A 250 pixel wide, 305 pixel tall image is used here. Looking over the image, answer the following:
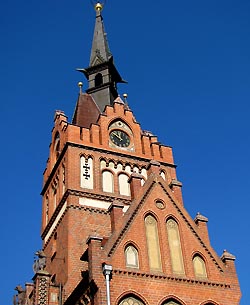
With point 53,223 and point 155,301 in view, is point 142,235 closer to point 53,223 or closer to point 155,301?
point 155,301

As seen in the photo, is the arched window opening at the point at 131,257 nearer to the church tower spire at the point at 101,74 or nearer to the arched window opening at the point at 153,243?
the arched window opening at the point at 153,243

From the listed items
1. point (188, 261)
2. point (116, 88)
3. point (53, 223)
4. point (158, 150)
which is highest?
point (116, 88)

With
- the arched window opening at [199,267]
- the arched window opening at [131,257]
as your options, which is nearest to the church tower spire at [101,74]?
the arched window opening at [199,267]

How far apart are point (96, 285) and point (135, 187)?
222 inches

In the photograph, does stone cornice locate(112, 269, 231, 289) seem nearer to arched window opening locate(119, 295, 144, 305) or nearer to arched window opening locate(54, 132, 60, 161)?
arched window opening locate(119, 295, 144, 305)

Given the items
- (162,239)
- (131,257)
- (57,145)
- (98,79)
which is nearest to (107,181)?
(57,145)

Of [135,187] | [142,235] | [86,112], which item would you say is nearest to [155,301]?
[142,235]

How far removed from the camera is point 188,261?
2345 cm

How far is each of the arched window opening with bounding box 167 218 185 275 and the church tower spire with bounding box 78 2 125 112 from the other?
14.8 m

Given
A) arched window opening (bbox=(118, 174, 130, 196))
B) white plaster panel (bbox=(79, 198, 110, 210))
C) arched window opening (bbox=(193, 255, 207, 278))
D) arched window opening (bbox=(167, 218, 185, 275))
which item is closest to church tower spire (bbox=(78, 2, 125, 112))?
arched window opening (bbox=(118, 174, 130, 196))

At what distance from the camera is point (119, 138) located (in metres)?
34.7

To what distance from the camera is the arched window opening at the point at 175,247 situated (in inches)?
911

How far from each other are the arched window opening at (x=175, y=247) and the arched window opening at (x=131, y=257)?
1668 millimetres

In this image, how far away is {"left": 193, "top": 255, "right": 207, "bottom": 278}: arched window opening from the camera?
23.4m
